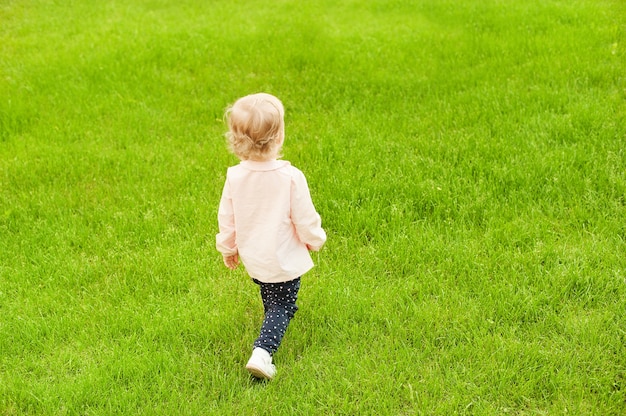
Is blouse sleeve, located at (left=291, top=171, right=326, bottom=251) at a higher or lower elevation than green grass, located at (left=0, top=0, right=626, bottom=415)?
higher

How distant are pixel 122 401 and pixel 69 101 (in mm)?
4745

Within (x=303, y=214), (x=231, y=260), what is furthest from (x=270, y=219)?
(x=231, y=260)

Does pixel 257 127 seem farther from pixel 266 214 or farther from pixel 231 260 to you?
pixel 231 260

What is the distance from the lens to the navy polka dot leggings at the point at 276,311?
3.96 metres

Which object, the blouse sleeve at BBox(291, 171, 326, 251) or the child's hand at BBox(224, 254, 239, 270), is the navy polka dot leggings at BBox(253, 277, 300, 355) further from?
the blouse sleeve at BBox(291, 171, 326, 251)

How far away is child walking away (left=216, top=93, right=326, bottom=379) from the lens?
357cm

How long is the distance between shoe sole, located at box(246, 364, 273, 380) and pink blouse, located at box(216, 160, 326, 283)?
50cm

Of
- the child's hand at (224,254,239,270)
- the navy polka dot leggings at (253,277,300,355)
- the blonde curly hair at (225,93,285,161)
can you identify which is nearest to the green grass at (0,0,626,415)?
the navy polka dot leggings at (253,277,300,355)

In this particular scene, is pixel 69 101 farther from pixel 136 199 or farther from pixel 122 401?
pixel 122 401

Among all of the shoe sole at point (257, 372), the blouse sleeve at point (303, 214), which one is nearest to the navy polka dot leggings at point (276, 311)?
the shoe sole at point (257, 372)

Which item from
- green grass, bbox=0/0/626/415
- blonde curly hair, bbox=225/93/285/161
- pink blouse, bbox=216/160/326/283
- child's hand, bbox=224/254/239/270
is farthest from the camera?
child's hand, bbox=224/254/239/270

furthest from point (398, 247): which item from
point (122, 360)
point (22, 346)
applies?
point (22, 346)

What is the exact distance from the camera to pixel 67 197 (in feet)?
19.6

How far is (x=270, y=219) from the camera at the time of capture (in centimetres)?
379
